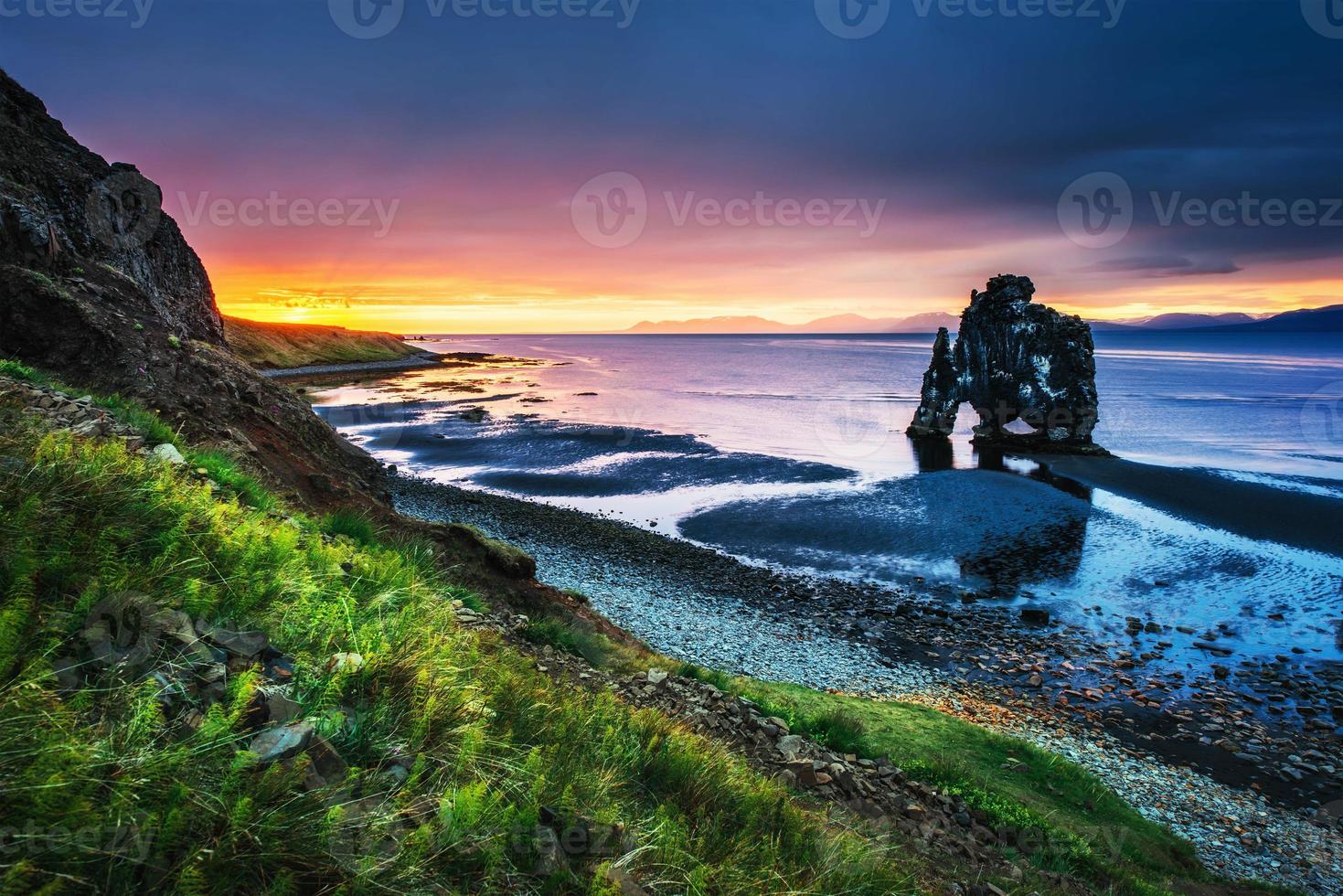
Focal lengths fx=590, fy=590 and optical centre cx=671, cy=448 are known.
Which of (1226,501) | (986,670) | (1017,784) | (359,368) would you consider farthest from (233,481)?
(359,368)

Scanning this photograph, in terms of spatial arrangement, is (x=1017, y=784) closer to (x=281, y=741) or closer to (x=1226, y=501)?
(x=281, y=741)

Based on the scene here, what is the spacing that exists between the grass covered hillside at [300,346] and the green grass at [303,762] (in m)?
113

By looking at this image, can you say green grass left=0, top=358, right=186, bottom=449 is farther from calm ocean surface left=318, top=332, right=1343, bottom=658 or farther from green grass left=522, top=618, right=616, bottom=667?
calm ocean surface left=318, top=332, right=1343, bottom=658

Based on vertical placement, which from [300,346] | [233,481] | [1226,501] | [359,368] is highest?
[300,346]

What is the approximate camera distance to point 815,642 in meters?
19.0

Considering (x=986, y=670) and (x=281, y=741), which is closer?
(x=281, y=741)

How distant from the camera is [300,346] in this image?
431 feet

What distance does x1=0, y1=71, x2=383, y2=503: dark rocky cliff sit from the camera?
Result: 10125mm

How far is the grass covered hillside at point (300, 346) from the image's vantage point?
11119 cm

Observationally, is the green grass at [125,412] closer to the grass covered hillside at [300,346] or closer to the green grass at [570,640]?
the green grass at [570,640]

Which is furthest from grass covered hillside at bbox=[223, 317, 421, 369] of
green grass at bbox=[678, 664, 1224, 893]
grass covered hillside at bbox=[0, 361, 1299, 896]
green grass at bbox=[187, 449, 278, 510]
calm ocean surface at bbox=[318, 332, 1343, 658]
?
grass covered hillside at bbox=[0, 361, 1299, 896]

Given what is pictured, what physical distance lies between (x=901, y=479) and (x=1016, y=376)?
23641 millimetres

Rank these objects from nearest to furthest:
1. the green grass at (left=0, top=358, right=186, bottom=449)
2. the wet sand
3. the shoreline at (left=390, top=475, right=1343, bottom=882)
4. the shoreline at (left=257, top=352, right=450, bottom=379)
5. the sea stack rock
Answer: the green grass at (left=0, top=358, right=186, bottom=449), the shoreline at (left=390, top=475, right=1343, bottom=882), the wet sand, the sea stack rock, the shoreline at (left=257, top=352, right=450, bottom=379)

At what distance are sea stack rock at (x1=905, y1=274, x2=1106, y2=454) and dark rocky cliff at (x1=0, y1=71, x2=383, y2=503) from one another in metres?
55.3
